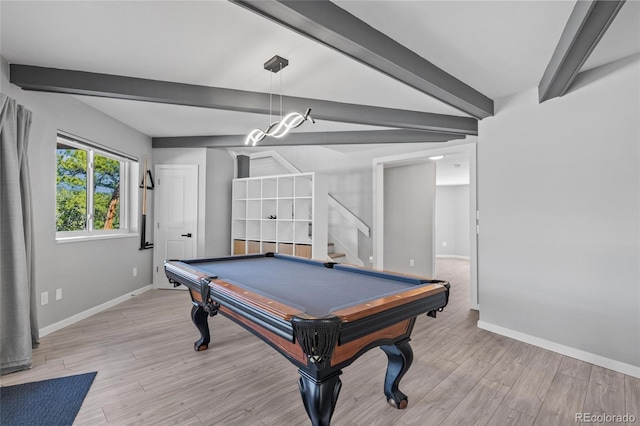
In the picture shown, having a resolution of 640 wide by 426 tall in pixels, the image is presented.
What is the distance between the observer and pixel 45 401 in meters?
1.91

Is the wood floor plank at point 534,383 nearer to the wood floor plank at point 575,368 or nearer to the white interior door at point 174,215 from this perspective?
the wood floor plank at point 575,368

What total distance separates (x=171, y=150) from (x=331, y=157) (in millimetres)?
2861

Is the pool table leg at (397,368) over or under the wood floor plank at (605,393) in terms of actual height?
over

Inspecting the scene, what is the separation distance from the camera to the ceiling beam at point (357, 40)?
157 centimetres

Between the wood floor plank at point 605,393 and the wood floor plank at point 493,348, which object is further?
the wood floor plank at point 493,348

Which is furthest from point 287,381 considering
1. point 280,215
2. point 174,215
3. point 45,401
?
point 174,215

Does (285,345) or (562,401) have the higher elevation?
(285,345)

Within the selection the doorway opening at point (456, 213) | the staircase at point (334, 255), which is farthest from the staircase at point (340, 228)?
the doorway opening at point (456, 213)

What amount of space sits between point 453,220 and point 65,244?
8919 millimetres

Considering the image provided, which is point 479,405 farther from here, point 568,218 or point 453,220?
point 453,220

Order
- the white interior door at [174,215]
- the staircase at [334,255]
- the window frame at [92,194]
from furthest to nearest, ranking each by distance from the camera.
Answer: the staircase at [334,255] < the white interior door at [174,215] < the window frame at [92,194]

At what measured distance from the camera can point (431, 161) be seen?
5383mm

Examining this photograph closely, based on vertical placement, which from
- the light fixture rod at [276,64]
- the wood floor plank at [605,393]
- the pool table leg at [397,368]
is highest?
the light fixture rod at [276,64]

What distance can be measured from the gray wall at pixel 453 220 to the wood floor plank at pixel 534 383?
6373mm
